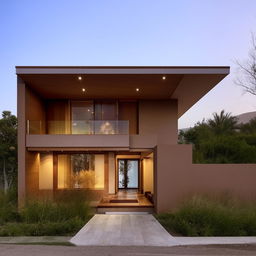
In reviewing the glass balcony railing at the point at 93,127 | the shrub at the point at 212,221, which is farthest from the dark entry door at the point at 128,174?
the shrub at the point at 212,221

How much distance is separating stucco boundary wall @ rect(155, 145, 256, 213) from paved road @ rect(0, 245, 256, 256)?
596 centimetres

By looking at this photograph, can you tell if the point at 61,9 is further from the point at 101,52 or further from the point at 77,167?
the point at 101,52

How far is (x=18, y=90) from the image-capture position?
15219 mm

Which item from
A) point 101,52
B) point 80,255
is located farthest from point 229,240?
point 101,52

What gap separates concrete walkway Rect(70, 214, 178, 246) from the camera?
8.47m

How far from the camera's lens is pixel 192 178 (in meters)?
14.1

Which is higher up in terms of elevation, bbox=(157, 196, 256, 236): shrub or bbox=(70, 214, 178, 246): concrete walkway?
bbox=(157, 196, 256, 236): shrub

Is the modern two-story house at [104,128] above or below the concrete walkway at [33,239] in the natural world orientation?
above

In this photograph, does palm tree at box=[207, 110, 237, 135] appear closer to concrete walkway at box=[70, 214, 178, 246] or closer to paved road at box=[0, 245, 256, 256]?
concrete walkway at box=[70, 214, 178, 246]

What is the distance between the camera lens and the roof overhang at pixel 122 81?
1436 centimetres

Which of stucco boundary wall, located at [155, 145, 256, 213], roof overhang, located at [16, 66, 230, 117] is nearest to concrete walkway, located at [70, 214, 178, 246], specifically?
stucco boundary wall, located at [155, 145, 256, 213]

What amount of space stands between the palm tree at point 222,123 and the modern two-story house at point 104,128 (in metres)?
11.8

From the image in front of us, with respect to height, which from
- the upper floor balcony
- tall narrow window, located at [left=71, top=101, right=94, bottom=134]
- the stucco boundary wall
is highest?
tall narrow window, located at [left=71, top=101, right=94, bottom=134]

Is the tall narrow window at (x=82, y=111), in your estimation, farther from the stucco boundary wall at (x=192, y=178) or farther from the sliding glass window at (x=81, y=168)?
the stucco boundary wall at (x=192, y=178)
